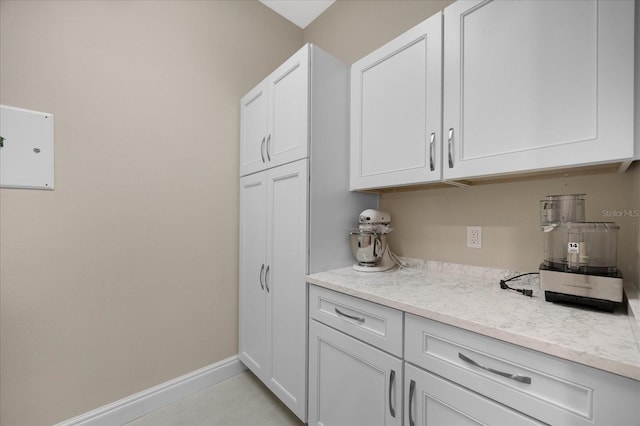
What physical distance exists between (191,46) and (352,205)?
1.62 m

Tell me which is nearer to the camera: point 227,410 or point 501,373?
point 501,373

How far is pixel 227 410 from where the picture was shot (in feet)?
5.71

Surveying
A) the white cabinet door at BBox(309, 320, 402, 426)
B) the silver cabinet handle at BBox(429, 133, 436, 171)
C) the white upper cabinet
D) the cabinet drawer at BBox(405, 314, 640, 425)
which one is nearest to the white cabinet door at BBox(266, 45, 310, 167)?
the white upper cabinet

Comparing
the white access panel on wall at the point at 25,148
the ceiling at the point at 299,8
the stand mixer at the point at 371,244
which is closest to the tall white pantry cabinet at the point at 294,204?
the stand mixer at the point at 371,244

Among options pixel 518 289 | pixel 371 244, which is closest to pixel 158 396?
pixel 371 244

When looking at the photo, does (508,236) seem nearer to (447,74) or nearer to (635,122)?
(635,122)

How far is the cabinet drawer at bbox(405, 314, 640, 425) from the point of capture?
2.11 feet

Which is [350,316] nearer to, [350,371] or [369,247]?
[350,371]

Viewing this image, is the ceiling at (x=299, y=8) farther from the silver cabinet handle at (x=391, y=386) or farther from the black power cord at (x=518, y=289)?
the silver cabinet handle at (x=391, y=386)

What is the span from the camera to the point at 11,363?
133 cm

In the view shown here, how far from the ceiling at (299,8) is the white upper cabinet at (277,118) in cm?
92

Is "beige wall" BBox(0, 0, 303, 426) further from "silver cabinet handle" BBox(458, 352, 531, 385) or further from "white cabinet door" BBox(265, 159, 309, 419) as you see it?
"silver cabinet handle" BBox(458, 352, 531, 385)

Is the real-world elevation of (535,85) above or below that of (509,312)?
above

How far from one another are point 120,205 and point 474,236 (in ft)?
6.80
